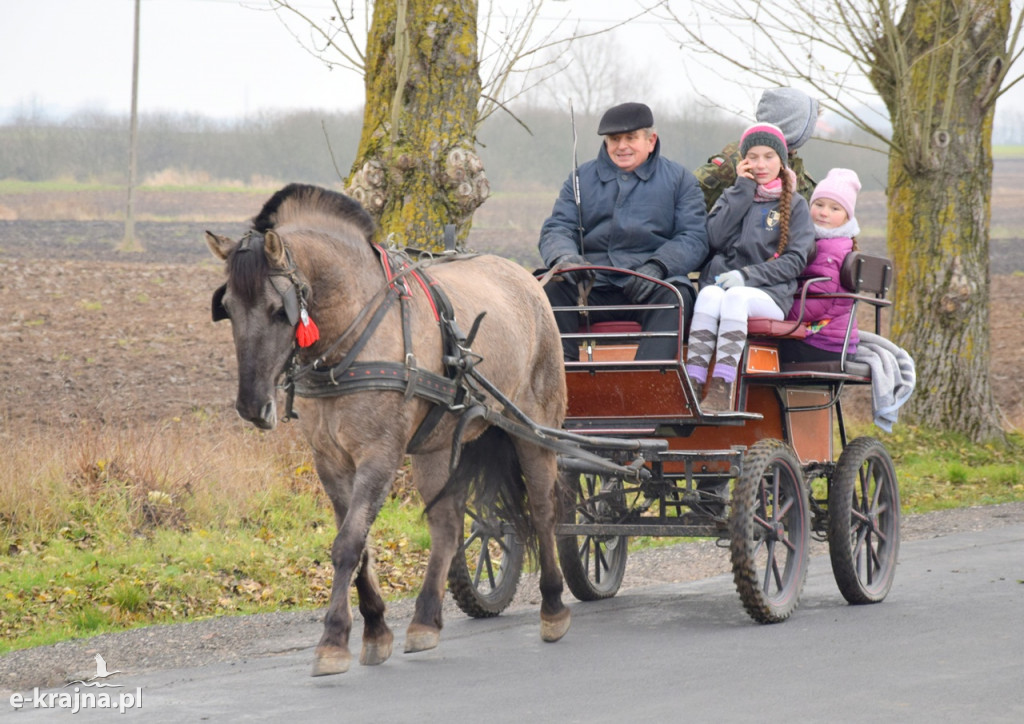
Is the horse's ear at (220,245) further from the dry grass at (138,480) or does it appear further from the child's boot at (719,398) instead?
the dry grass at (138,480)

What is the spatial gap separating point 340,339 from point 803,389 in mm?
3004

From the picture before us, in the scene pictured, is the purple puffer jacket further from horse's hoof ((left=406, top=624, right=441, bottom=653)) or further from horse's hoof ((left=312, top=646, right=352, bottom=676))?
horse's hoof ((left=312, top=646, right=352, bottom=676))

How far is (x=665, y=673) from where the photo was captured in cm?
521

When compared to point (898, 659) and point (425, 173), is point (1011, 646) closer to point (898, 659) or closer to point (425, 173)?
point (898, 659)

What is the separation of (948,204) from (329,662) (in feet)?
31.1

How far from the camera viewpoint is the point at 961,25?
12.0m

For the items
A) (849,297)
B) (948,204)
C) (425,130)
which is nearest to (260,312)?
(849,297)

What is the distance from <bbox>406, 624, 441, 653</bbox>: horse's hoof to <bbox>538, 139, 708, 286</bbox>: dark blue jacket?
235 centimetres

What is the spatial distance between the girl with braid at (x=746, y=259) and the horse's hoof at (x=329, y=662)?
2330 mm

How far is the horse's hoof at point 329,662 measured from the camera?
4.97 m

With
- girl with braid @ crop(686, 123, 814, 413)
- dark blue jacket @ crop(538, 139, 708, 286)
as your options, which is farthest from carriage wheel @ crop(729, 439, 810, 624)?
dark blue jacket @ crop(538, 139, 708, 286)

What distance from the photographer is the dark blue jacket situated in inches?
279

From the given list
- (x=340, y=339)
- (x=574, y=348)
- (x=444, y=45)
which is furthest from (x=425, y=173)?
(x=340, y=339)

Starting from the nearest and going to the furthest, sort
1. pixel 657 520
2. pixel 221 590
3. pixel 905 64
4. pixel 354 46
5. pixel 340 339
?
pixel 340 339 → pixel 657 520 → pixel 221 590 → pixel 354 46 → pixel 905 64
